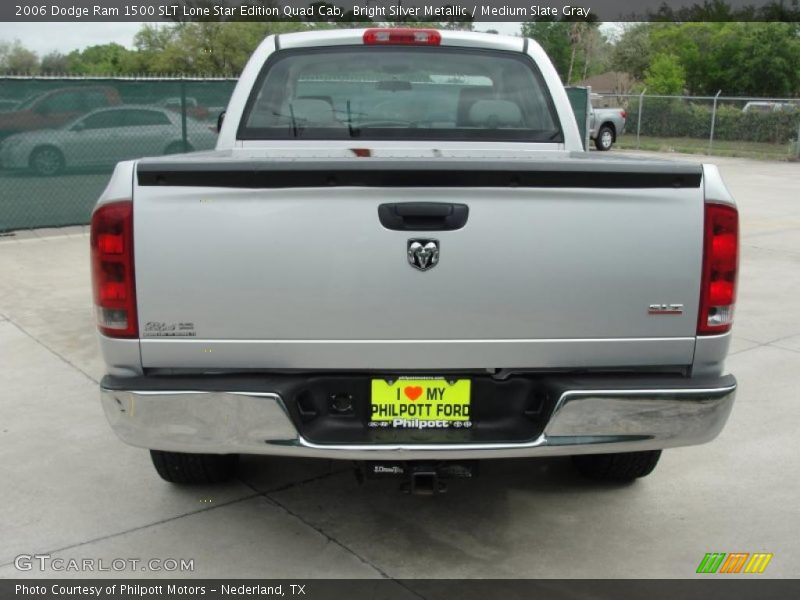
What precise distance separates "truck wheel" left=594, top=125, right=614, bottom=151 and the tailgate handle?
75.0 ft

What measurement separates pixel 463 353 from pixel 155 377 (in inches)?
40.8

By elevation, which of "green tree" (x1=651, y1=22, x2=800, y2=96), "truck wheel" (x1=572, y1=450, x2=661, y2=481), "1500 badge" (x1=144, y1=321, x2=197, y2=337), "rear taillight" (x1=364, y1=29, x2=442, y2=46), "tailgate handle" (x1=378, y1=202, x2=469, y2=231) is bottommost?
"truck wheel" (x1=572, y1=450, x2=661, y2=481)

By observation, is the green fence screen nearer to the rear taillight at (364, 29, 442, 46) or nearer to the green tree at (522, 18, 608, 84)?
the rear taillight at (364, 29, 442, 46)

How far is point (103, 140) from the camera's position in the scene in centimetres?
1123

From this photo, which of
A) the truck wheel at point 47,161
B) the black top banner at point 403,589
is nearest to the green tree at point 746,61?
the truck wheel at point 47,161

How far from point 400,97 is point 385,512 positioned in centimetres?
211

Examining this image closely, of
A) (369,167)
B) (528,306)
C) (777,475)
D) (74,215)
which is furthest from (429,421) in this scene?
(74,215)

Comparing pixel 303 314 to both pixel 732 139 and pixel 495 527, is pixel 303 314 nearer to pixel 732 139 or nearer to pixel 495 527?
pixel 495 527

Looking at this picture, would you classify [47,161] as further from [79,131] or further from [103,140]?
[103,140]

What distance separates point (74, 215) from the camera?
441 inches

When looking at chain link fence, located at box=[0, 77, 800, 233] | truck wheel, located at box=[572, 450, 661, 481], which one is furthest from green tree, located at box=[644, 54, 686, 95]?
truck wheel, located at box=[572, 450, 661, 481]

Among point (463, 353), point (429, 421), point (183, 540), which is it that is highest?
point (463, 353)

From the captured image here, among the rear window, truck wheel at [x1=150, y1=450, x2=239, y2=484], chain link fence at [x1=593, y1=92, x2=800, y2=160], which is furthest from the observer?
chain link fence at [x1=593, y1=92, x2=800, y2=160]

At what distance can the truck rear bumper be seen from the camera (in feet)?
9.72
